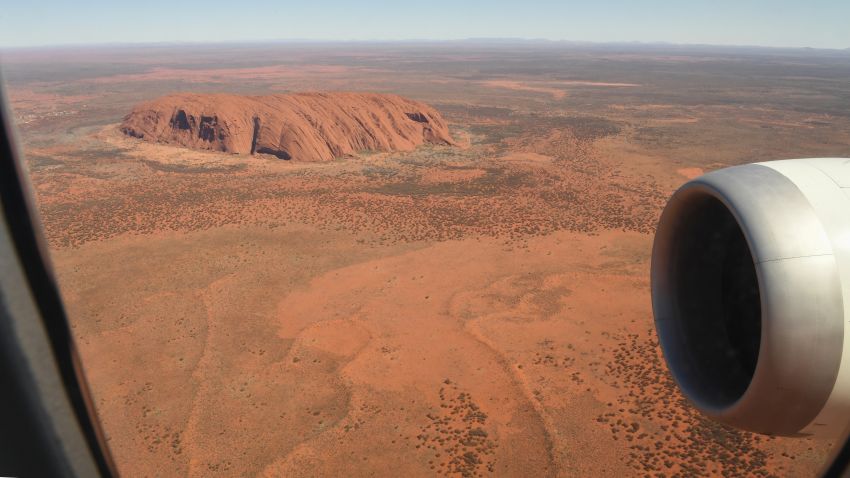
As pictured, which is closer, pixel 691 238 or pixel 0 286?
pixel 0 286

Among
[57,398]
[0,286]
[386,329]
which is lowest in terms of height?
[386,329]

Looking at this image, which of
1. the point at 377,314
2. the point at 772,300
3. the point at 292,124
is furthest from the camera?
the point at 292,124

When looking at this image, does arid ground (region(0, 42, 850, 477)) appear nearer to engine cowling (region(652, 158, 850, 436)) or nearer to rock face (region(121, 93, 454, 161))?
rock face (region(121, 93, 454, 161))

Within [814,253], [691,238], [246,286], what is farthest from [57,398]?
[246,286]

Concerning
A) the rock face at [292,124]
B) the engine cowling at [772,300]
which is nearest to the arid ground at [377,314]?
the rock face at [292,124]

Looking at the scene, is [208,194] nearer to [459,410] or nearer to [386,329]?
[386,329]

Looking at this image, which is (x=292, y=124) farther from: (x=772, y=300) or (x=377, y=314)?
(x=772, y=300)

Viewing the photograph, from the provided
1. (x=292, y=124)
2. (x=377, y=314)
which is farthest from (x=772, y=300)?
(x=292, y=124)
